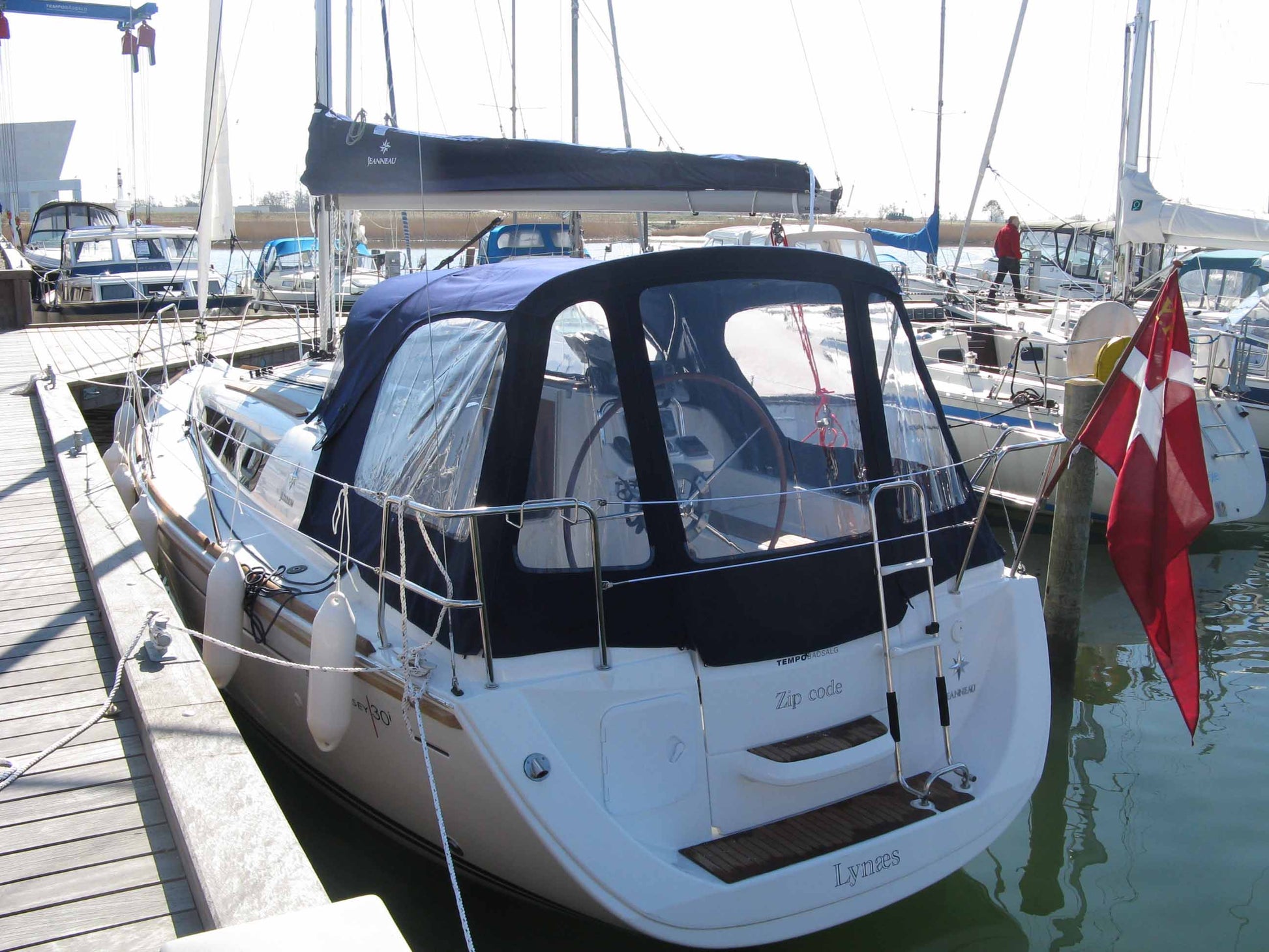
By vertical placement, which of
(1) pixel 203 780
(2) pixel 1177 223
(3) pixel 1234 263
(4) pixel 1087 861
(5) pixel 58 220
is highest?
(5) pixel 58 220

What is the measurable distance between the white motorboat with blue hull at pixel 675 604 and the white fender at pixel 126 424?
393cm

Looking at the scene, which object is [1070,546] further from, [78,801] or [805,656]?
[78,801]

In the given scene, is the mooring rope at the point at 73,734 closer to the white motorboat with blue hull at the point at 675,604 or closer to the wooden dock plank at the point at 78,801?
the wooden dock plank at the point at 78,801

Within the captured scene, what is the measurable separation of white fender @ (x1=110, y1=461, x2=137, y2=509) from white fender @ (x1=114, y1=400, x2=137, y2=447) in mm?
372

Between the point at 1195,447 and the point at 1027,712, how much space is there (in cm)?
128

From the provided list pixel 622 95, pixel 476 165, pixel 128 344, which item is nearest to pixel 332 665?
pixel 476 165

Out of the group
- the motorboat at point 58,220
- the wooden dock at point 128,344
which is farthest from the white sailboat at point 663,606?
the motorboat at point 58,220

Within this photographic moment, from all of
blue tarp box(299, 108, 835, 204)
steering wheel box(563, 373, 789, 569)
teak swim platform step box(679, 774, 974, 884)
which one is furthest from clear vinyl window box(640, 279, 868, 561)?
blue tarp box(299, 108, 835, 204)

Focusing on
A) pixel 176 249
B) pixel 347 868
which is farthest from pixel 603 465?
pixel 176 249

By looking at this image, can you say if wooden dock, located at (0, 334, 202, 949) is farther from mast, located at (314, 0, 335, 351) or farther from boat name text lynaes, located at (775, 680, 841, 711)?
mast, located at (314, 0, 335, 351)

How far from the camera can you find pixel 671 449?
12.1 feet

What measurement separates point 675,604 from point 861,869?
1.03m

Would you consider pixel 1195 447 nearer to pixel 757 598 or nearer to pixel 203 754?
pixel 757 598

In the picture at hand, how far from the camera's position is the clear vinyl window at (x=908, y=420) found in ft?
13.7
